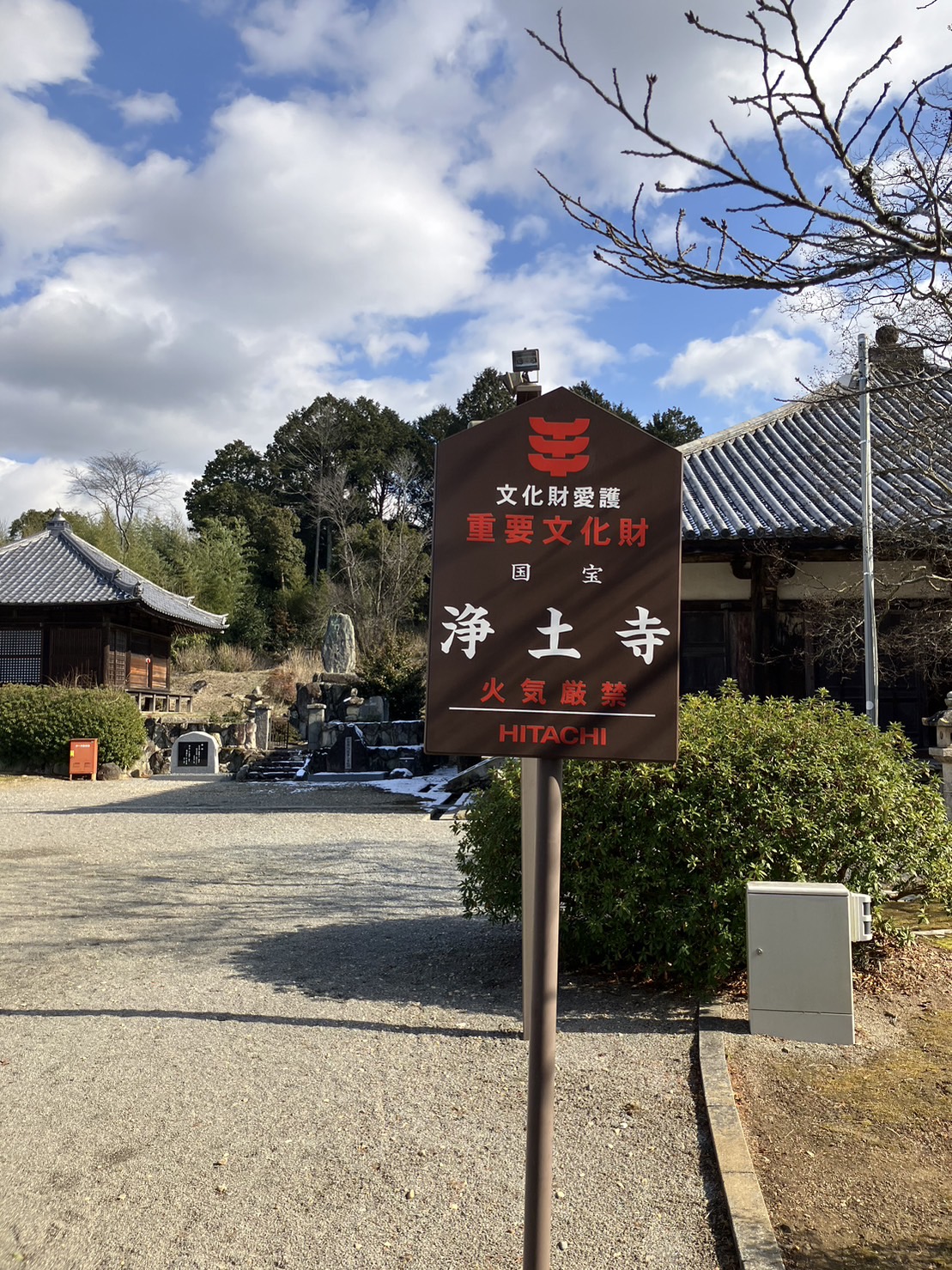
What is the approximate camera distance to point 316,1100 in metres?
3.46

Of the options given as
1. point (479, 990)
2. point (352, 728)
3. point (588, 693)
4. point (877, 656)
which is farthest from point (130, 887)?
point (352, 728)

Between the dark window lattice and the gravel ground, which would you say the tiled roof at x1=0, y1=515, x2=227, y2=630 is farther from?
the gravel ground

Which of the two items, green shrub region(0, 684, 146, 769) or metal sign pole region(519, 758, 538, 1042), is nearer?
metal sign pole region(519, 758, 538, 1042)

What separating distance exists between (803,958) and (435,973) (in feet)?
6.79

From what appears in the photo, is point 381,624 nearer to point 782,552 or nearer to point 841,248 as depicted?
point 782,552

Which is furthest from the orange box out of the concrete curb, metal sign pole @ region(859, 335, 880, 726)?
the concrete curb

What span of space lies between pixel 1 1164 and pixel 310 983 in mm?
2058

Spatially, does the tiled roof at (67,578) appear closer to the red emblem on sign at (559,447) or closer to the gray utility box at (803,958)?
the gray utility box at (803,958)

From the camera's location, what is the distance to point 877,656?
11.5m

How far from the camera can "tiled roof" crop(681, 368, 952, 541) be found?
10719mm

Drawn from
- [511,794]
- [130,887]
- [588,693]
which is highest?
[588,693]

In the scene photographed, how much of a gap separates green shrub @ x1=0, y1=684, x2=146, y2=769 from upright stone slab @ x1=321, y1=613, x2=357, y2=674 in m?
8.67

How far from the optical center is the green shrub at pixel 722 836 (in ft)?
14.4

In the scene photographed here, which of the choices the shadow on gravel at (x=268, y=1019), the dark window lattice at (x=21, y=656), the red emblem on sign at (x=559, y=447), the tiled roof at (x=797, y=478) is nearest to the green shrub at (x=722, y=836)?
the shadow on gravel at (x=268, y=1019)
